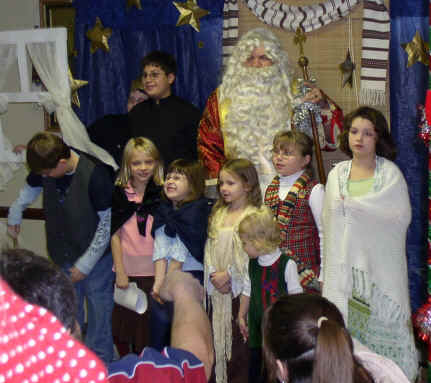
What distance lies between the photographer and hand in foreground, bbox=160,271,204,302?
3481 mm

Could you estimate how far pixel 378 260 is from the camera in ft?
11.0

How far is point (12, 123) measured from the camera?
5.82 metres

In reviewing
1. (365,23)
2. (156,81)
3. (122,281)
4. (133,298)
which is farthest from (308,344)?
(365,23)

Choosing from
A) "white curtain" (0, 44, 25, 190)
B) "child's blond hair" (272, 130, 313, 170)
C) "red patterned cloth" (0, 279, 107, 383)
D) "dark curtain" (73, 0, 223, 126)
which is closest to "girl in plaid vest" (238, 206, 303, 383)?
"child's blond hair" (272, 130, 313, 170)

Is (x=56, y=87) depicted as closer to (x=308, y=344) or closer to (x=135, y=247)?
(x=135, y=247)

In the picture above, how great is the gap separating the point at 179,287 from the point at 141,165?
0.80m

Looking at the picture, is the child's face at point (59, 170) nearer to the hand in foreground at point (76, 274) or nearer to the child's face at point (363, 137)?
the hand in foreground at point (76, 274)

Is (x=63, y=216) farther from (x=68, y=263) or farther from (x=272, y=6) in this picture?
(x=272, y=6)

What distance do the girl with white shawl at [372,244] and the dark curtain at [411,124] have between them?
1044 millimetres

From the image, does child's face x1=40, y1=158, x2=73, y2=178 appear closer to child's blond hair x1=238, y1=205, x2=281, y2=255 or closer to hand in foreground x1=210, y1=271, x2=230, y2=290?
hand in foreground x1=210, y1=271, x2=230, y2=290

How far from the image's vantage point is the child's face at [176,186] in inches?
145

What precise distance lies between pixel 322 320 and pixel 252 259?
1.58 m

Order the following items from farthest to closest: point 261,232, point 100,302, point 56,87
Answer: point 56,87
point 100,302
point 261,232

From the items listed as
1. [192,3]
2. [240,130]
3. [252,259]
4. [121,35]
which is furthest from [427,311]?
[121,35]
